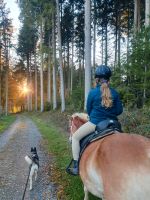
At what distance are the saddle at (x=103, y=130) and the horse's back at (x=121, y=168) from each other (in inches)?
13.1

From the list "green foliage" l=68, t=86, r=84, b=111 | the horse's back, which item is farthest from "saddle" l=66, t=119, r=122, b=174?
"green foliage" l=68, t=86, r=84, b=111

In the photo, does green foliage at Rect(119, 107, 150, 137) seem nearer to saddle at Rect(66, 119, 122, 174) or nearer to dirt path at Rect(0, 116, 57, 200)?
dirt path at Rect(0, 116, 57, 200)

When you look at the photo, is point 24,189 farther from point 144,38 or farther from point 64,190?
point 144,38

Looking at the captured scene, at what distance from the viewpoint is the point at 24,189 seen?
831 cm

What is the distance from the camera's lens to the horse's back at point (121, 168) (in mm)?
4102

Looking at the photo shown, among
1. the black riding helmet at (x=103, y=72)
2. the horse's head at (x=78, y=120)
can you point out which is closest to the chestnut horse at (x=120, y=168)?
the black riding helmet at (x=103, y=72)

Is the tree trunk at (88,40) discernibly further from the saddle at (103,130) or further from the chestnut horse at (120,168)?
the chestnut horse at (120,168)

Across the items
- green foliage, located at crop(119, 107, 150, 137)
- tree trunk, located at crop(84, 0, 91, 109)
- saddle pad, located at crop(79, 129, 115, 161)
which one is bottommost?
green foliage, located at crop(119, 107, 150, 137)

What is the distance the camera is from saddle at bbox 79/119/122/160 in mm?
5362

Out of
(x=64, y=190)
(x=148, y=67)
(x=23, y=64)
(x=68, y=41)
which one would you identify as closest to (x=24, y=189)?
(x=64, y=190)

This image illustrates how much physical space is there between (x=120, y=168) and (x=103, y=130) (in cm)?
123

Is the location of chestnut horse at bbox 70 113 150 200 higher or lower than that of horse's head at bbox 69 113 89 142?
lower

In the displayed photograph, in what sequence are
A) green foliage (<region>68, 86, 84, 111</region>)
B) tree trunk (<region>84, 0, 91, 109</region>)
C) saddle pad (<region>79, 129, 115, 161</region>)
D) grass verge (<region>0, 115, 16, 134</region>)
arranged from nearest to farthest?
1. saddle pad (<region>79, 129, 115, 161</region>)
2. tree trunk (<region>84, 0, 91, 109</region>)
3. grass verge (<region>0, 115, 16, 134</region>)
4. green foliage (<region>68, 86, 84, 111</region>)

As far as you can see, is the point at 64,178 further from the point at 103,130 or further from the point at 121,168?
the point at 121,168
